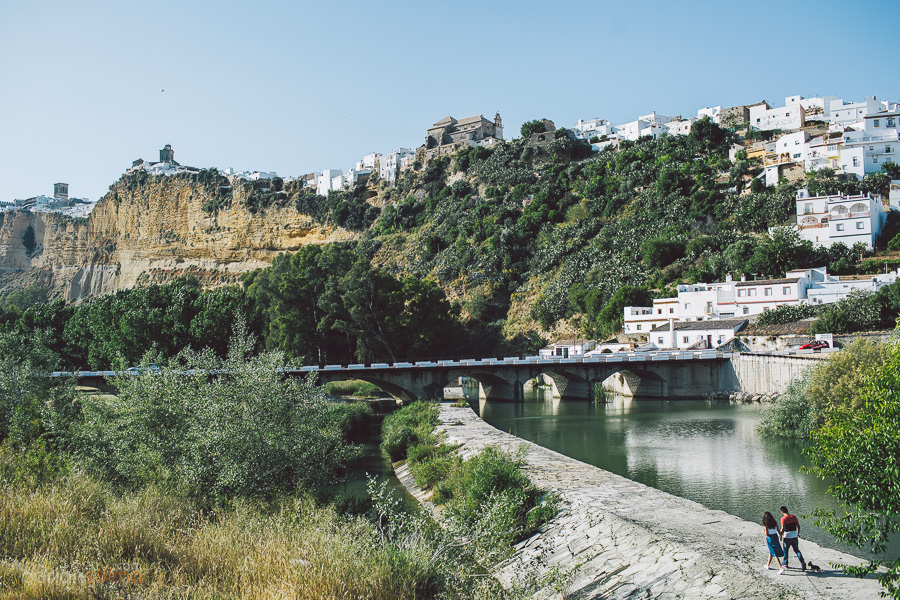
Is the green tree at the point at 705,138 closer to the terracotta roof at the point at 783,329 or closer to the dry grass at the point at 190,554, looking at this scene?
the terracotta roof at the point at 783,329

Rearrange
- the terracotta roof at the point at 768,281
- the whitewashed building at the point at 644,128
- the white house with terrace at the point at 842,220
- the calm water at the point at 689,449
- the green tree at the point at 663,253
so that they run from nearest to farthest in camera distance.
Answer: the calm water at the point at 689,449, the terracotta roof at the point at 768,281, the white house with terrace at the point at 842,220, the green tree at the point at 663,253, the whitewashed building at the point at 644,128

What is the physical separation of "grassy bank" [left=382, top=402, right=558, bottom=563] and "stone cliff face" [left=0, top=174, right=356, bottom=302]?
78.3m

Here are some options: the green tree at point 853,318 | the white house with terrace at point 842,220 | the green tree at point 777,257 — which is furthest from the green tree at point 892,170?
the green tree at point 853,318

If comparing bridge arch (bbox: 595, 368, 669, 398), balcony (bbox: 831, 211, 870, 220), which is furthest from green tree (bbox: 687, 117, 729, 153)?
bridge arch (bbox: 595, 368, 669, 398)

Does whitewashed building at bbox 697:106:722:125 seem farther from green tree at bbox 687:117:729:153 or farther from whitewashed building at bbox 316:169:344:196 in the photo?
whitewashed building at bbox 316:169:344:196

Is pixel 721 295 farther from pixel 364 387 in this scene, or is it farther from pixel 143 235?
pixel 143 235

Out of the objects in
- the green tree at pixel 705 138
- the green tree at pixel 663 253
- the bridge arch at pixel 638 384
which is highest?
the green tree at pixel 705 138

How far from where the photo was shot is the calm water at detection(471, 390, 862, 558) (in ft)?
65.9

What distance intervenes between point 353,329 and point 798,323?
106 ft

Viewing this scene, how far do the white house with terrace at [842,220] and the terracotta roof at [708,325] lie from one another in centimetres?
1273

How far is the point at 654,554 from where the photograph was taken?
470 inches

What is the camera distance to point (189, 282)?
341 ft

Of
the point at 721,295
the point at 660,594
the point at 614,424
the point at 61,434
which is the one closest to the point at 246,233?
the point at 721,295

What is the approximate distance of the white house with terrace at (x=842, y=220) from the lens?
57.0m
